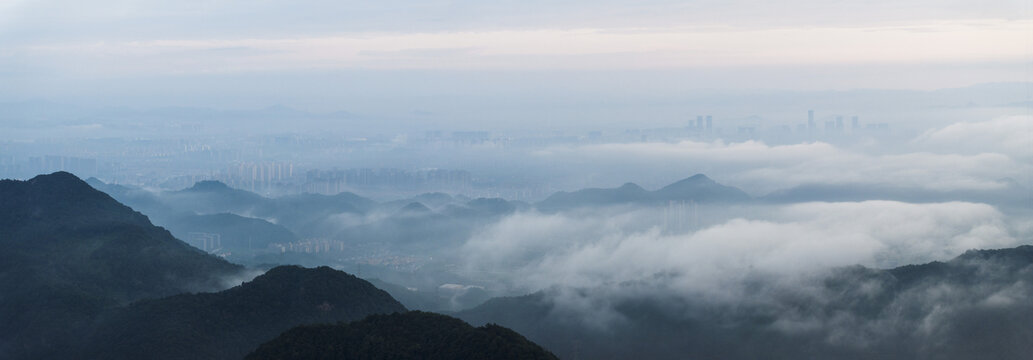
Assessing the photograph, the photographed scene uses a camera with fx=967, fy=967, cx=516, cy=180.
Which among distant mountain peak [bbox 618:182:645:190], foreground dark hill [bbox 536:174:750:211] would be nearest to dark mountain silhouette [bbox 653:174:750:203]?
foreground dark hill [bbox 536:174:750:211]

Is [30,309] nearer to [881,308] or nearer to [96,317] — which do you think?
[96,317]

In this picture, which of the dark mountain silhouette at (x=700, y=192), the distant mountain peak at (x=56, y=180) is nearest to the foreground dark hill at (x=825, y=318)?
the distant mountain peak at (x=56, y=180)

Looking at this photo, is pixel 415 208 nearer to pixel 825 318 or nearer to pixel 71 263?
pixel 71 263

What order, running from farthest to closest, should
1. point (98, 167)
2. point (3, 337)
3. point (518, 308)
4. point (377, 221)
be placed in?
point (98, 167) < point (377, 221) < point (518, 308) < point (3, 337)

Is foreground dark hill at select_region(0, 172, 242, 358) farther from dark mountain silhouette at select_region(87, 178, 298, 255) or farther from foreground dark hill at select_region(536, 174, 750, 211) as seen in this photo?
foreground dark hill at select_region(536, 174, 750, 211)

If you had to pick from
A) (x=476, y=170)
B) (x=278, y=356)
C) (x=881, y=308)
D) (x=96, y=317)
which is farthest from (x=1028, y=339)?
(x=476, y=170)

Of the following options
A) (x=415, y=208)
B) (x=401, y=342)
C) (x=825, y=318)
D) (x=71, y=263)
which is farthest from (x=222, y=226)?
(x=401, y=342)
